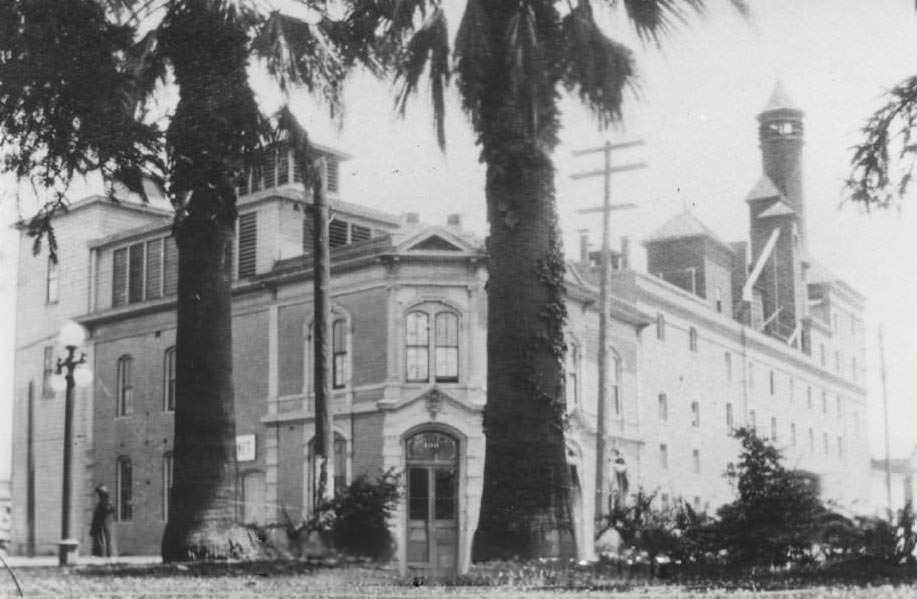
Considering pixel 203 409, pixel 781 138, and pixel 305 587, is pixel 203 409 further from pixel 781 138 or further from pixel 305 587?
pixel 781 138

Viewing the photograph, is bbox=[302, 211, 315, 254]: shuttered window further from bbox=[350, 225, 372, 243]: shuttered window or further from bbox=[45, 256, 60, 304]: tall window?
bbox=[45, 256, 60, 304]: tall window

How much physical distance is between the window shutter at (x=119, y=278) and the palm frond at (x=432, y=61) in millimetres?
9501

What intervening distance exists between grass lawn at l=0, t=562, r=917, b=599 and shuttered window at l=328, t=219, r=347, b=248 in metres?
11.5

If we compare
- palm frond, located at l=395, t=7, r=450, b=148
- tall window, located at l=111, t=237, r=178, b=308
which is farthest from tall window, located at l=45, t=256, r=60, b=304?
palm frond, located at l=395, t=7, r=450, b=148

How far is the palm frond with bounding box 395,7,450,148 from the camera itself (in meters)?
10.5

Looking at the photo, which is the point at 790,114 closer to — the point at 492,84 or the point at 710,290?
the point at 492,84

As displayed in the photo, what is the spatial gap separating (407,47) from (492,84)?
951 millimetres

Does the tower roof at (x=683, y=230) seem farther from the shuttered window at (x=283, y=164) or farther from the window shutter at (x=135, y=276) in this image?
the shuttered window at (x=283, y=164)

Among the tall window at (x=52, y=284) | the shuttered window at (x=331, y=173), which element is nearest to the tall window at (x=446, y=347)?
the tall window at (x=52, y=284)

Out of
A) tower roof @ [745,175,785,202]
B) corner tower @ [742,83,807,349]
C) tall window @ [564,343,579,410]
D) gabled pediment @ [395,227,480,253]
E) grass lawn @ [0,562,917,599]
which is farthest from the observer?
tall window @ [564,343,579,410]

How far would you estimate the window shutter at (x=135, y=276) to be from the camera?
19.6 meters

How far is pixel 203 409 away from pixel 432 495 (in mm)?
14449

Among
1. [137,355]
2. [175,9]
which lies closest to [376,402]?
[137,355]

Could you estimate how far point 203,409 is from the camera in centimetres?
1223
